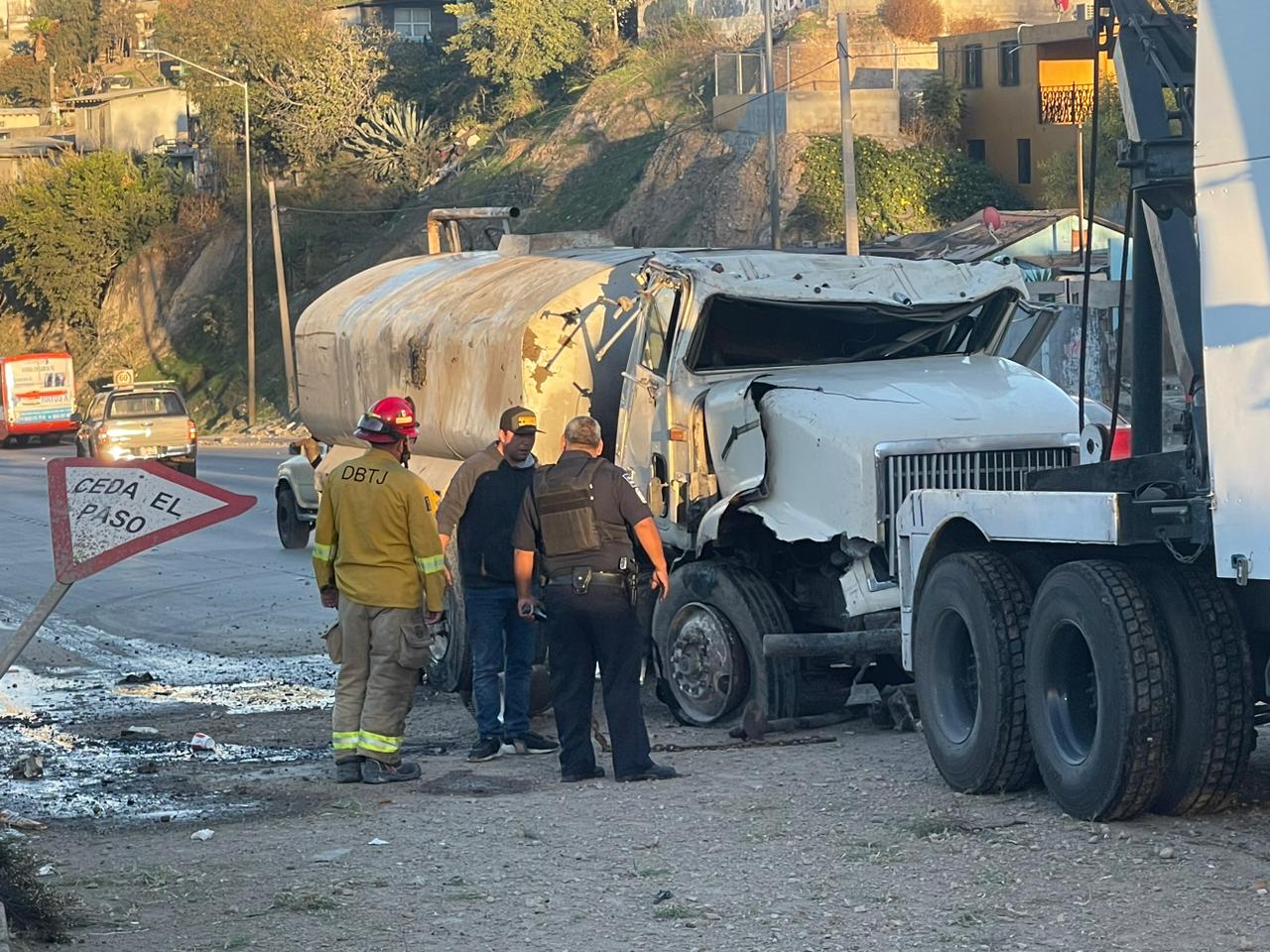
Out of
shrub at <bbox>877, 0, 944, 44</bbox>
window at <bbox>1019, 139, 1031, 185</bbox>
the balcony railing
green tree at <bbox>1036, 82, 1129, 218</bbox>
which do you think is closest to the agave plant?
shrub at <bbox>877, 0, 944, 44</bbox>

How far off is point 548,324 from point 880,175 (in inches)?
1367

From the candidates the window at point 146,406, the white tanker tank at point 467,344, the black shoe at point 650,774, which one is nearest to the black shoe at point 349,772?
the black shoe at point 650,774

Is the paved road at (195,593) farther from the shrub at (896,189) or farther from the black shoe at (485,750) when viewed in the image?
the shrub at (896,189)

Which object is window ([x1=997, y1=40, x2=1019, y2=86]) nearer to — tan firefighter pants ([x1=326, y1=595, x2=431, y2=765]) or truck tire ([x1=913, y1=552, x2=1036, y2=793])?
tan firefighter pants ([x1=326, y1=595, x2=431, y2=765])

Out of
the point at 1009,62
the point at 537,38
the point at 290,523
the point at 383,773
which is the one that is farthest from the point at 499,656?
the point at 537,38

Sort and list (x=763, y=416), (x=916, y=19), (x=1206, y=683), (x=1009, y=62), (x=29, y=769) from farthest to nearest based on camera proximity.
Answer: (x=916, y=19) → (x=1009, y=62) → (x=763, y=416) → (x=29, y=769) → (x=1206, y=683)

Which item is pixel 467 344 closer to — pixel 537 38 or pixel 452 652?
pixel 452 652

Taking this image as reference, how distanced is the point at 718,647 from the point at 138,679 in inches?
180

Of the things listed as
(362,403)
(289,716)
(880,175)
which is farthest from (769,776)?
(880,175)

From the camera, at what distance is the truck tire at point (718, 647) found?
10.2m

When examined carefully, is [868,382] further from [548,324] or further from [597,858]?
[597,858]

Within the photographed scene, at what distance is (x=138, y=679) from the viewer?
13008 millimetres

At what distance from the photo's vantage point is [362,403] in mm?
14594

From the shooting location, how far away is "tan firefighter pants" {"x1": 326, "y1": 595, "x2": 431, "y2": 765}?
918cm
